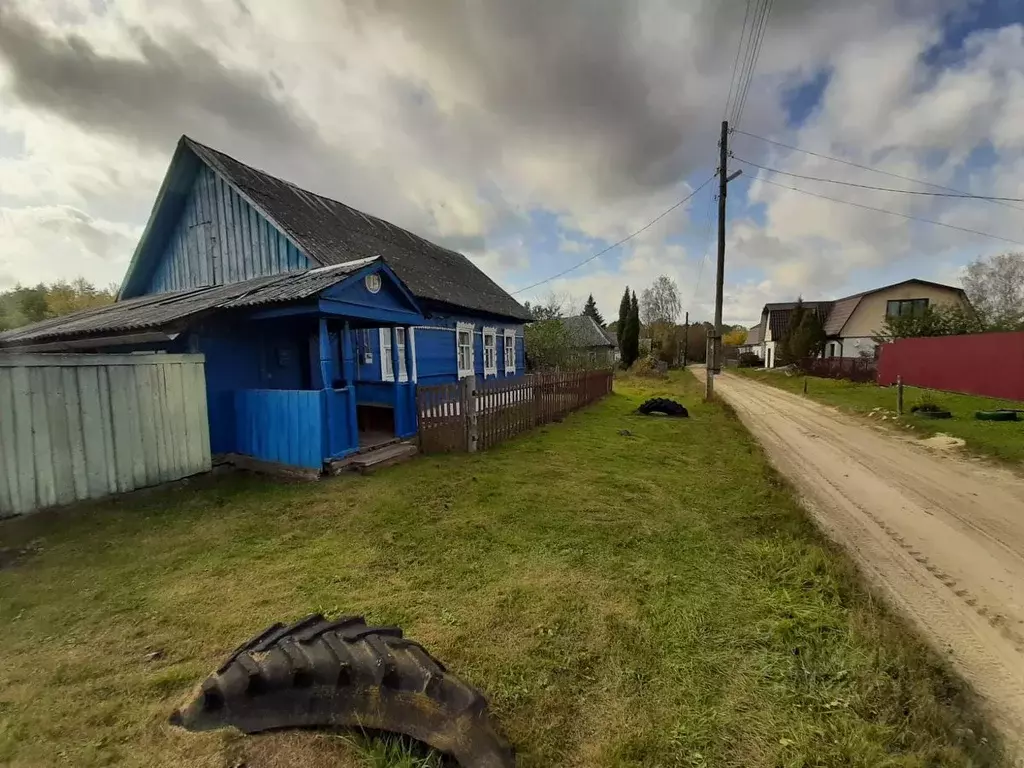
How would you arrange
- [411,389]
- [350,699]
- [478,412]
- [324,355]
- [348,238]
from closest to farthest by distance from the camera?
[350,699] → [324,355] → [478,412] → [411,389] → [348,238]

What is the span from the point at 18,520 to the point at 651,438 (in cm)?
981

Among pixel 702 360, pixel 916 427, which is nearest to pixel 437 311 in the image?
pixel 916 427

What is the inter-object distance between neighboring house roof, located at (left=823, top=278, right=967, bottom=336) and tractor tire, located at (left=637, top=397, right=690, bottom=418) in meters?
27.5

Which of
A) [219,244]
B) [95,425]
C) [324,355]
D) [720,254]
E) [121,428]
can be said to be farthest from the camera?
[720,254]

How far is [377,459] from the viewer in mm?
7234

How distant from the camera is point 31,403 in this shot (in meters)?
4.67

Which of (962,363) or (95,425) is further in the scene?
(962,363)

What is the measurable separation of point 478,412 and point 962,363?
18943 mm

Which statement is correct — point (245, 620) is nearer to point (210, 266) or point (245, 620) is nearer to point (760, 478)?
point (760, 478)

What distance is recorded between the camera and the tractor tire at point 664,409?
1312 cm

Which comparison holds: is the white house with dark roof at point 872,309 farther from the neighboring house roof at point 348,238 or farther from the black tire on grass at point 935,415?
the neighboring house roof at point 348,238

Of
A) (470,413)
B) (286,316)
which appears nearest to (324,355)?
(286,316)

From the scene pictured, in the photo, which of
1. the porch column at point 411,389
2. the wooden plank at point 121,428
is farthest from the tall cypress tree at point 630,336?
the wooden plank at point 121,428

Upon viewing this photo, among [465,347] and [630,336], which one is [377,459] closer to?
[465,347]
